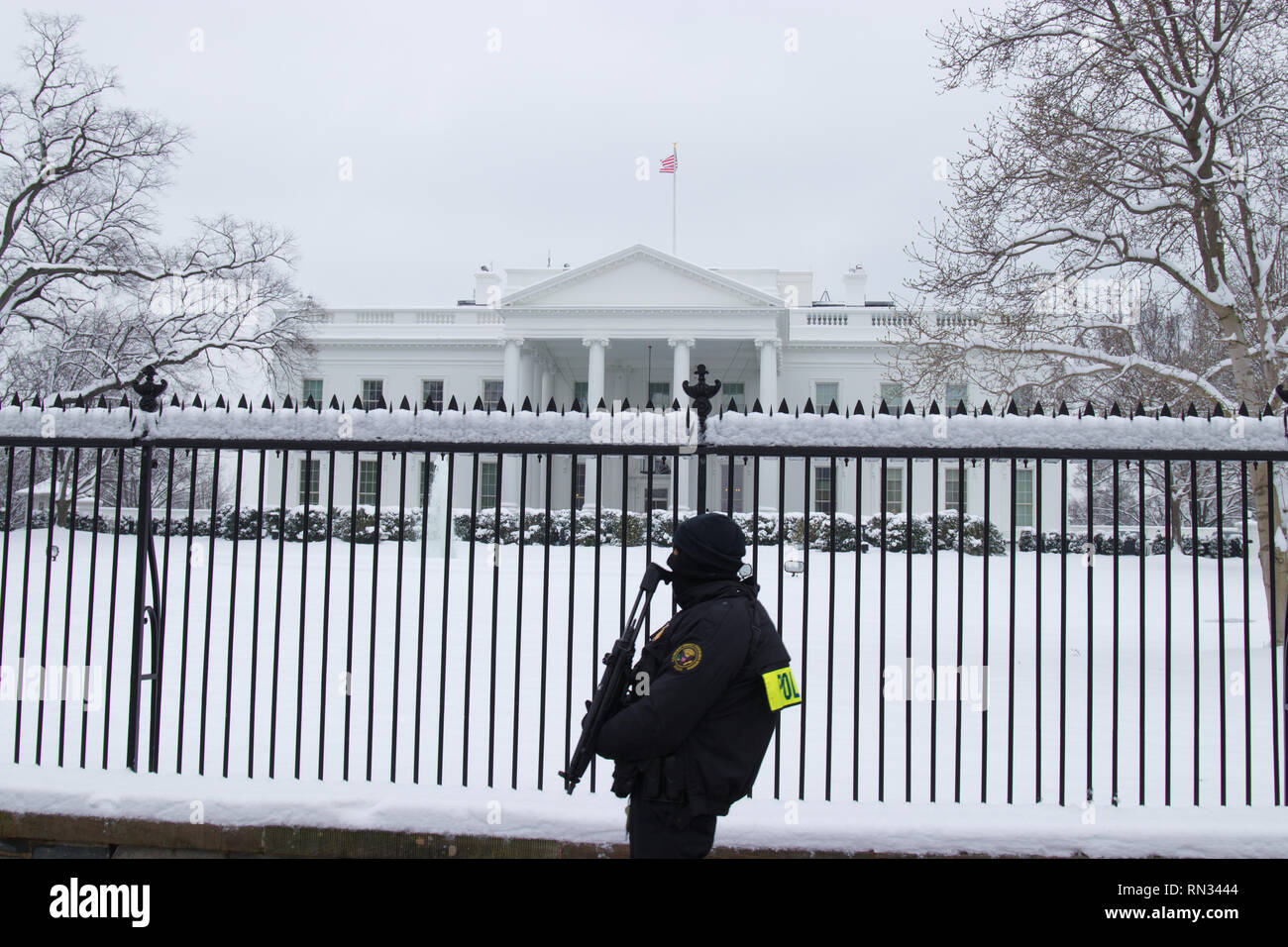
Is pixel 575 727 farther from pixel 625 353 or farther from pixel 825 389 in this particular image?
pixel 825 389

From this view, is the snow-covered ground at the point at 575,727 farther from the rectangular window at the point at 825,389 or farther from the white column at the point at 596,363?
the rectangular window at the point at 825,389

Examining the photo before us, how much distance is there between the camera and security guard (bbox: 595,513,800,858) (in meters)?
2.40

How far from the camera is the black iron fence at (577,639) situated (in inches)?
140

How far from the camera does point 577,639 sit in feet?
33.9

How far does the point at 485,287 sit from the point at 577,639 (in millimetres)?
42124

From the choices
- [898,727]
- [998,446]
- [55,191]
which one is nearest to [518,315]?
[55,191]

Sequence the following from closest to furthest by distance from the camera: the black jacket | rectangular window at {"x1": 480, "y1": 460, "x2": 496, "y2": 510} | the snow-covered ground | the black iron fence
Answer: the black jacket
the snow-covered ground
the black iron fence
rectangular window at {"x1": 480, "y1": 460, "x2": 496, "y2": 510}

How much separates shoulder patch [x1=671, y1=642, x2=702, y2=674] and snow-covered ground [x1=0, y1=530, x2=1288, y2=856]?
753 millimetres

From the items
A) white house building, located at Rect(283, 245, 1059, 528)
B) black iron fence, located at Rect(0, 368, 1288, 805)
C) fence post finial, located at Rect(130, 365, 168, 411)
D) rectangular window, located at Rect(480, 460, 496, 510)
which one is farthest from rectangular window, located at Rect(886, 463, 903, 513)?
fence post finial, located at Rect(130, 365, 168, 411)

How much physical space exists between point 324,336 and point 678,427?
40.4 metres

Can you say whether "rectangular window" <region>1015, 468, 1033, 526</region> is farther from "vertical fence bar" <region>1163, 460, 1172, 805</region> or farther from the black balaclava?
the black balaclava

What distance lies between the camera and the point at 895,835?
328cm

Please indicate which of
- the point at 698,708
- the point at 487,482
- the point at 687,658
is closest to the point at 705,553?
the point at 687,658
